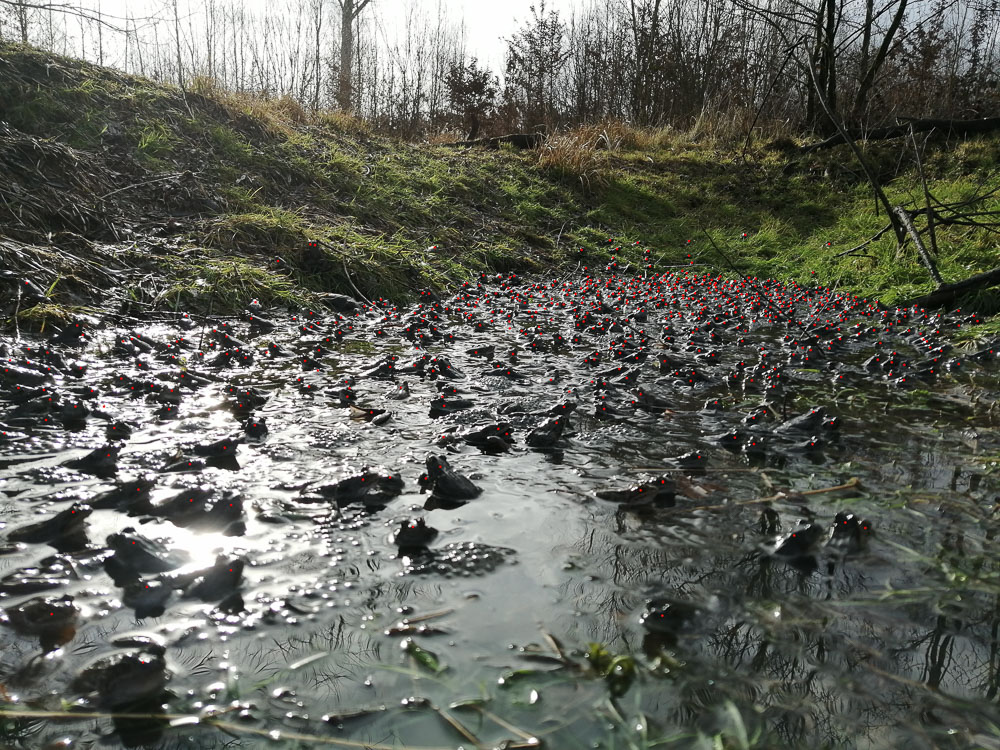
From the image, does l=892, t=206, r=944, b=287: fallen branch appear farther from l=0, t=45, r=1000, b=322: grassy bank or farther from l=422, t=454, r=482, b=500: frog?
l=422, t=454, r=482, b=500: frog

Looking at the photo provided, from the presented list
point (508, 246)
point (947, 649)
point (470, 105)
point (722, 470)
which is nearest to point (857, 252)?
point (508, 246)

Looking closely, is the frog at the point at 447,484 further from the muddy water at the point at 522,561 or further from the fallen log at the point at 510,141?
the fallen log at the point at 510,141

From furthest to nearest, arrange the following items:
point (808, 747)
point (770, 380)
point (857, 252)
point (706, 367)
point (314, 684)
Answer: point (857, 252), point (706, 367), point (770, 380), point (314, 684), point (808, 747)

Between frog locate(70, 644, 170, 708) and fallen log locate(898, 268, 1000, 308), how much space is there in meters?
7.74

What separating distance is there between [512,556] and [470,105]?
1690 centimetres

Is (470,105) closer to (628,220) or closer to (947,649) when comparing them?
(628,220)

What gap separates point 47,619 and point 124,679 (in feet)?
1.33

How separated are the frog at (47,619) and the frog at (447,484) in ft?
4.27

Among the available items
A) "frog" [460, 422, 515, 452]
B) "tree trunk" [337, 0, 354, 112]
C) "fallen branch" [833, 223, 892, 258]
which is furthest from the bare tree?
"frog" [460, 422, 515, 452]

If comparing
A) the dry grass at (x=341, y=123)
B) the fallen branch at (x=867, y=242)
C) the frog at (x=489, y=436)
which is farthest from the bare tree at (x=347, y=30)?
the frog at (x=489, y=436)

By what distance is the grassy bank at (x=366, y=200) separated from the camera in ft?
20.6

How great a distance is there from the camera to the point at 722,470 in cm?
305

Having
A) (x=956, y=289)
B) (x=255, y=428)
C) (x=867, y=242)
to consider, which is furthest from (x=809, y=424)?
(x=867, y=242)

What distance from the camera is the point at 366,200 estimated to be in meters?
9.15
